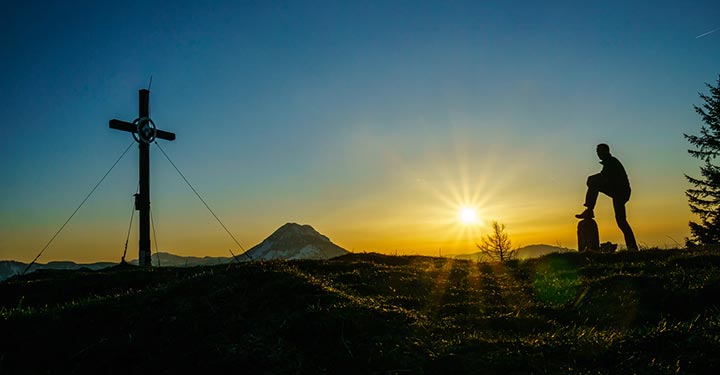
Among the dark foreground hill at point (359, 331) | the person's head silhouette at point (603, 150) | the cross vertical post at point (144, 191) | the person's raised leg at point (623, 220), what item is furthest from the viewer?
the cross vertical post at point (144, 191)

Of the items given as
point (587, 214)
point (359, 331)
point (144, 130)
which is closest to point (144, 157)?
point (144, 130)

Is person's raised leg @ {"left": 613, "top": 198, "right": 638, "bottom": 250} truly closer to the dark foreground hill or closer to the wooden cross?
the dark foreground hill

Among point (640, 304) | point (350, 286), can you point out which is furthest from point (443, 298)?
point (640, 304)

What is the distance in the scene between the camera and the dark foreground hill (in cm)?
540

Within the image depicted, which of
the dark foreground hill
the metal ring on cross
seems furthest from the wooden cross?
the dark foreground hill

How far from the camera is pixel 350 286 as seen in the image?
412 inches

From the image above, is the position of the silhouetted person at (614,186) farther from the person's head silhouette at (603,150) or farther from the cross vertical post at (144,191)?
the cross vertical post at (144,191)

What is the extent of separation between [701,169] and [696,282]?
32895mm

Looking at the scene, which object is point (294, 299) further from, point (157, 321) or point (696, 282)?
point (696, 282)

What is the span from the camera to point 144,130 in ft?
72.4

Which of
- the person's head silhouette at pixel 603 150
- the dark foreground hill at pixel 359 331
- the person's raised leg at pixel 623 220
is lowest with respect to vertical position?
the dark foreground hill at pixel 359 331

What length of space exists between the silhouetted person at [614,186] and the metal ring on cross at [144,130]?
21051mm

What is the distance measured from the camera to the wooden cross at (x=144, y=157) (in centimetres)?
2120

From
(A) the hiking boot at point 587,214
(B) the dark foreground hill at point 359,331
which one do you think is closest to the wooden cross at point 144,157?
(B) the dark foreground hill at point 359,331
